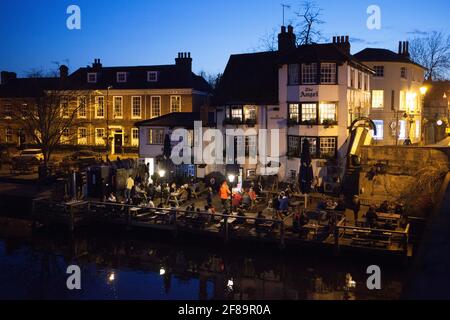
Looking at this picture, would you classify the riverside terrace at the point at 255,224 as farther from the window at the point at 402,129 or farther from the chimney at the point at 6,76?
the chimney at the point at 6,76

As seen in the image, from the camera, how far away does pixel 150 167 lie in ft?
115

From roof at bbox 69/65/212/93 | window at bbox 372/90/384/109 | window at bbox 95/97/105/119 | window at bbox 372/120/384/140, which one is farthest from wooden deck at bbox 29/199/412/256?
window at bbox 95/97/105/119

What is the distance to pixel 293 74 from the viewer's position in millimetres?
31297

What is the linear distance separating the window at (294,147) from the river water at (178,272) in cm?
1147

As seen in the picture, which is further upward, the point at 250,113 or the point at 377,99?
the point at 377,99

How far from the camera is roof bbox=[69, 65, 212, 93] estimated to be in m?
49.3

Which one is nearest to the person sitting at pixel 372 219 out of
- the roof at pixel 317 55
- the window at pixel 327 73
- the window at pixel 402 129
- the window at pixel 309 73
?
the window at pixel 327 73

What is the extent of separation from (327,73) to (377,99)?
15.4 metres

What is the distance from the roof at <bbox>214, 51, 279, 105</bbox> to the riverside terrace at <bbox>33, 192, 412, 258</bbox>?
370 inches

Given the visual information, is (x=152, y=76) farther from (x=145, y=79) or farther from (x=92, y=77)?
(x=92, y=77)

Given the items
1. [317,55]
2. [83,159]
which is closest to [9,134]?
[83,159]

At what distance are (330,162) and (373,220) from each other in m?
10.0

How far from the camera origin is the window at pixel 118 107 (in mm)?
50656

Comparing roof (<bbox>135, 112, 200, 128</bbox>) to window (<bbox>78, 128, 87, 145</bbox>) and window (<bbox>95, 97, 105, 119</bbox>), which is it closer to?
window (<bbox>95, 97, 105, 119</bbox>)
